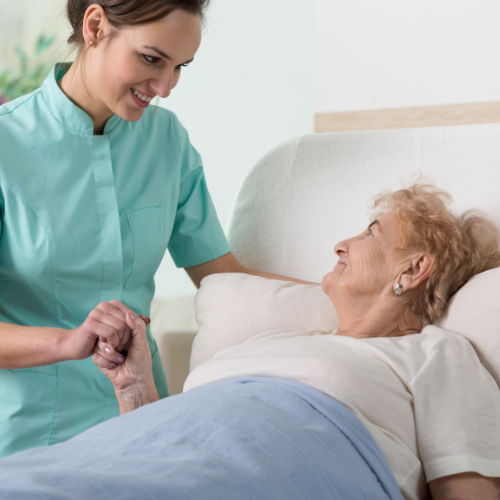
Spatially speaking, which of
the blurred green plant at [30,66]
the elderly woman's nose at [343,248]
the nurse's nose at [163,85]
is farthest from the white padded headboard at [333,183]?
the blurred green plant at [30,66]

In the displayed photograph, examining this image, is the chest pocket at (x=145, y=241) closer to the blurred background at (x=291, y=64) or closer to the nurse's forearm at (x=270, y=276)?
the nurse's forearm at (x=270, y=276)

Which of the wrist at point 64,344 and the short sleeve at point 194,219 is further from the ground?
the short sleeve at point 194,219

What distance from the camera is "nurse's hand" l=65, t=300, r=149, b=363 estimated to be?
1.03m

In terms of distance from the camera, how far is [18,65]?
10.2ft

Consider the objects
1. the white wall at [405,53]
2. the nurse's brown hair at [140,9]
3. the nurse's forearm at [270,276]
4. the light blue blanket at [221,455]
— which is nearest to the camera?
the light blue blanket at [221,455]

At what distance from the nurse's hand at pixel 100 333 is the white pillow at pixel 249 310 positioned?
308 millimetres

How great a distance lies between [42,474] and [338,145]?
3.81ft

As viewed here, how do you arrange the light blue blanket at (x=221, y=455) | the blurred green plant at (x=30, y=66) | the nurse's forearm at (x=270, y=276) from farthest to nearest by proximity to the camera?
the blurred green plant at (x=30, y=66) → the nurse's forearm at (x=270, y=276) → the light blue blanket at (x=221, y=455)

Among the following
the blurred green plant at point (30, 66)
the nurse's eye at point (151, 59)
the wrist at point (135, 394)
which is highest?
the blurred green plant at point (30, 66)

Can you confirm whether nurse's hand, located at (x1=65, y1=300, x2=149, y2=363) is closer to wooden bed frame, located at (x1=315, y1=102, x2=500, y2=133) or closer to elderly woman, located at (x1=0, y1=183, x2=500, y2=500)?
elderly woman, located at (x1=0, y1=183, x2=500, y2=500)

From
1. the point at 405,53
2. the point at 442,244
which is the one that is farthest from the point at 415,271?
the point at 405,53

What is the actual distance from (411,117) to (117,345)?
1368 millimetres

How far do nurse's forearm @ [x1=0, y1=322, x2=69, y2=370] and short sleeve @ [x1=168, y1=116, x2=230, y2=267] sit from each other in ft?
1.67

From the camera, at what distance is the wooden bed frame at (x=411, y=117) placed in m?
1.86
